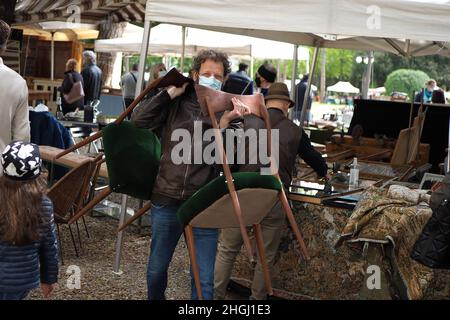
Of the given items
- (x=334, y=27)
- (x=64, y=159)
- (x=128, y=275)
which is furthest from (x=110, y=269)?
(x=334, y=27)

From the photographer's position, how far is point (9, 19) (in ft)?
35.7

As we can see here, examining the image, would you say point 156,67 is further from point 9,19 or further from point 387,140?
point 387,140

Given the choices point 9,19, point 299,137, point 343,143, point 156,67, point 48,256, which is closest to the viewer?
point 48,256

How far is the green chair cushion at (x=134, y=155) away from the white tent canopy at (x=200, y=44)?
9184 mm

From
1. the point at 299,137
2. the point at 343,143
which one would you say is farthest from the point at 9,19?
the point at 299,137

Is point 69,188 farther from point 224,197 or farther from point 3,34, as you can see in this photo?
point 224,197

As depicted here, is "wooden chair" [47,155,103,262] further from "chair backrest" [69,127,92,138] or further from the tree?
the tree

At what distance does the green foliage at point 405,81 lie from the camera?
40906 mm

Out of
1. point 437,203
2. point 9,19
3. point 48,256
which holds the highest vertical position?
point 9,19

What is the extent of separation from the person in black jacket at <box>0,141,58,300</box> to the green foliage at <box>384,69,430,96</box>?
125ft

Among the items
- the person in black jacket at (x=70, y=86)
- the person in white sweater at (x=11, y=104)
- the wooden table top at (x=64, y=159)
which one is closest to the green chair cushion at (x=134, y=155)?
the person in white sweater at (x=11, y=104)

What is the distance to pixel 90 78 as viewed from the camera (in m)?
14.4

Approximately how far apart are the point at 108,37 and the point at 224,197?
14.8 m

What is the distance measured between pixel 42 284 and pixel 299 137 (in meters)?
2.19
